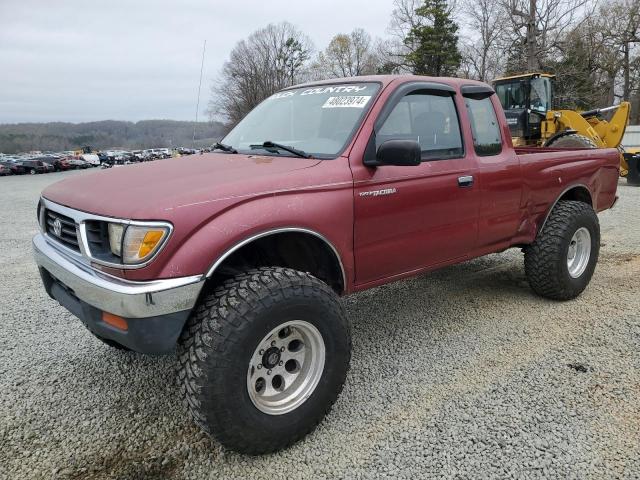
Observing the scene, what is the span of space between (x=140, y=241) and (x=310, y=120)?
1.57 meters

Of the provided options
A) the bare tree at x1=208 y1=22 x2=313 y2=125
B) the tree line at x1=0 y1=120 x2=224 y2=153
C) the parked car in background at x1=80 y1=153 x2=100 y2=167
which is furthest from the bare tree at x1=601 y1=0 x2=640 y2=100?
the tree line at x1=0 y1=120 x2=224 y2=153

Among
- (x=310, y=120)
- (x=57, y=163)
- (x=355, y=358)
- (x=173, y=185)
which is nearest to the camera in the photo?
(x=173, y=185)

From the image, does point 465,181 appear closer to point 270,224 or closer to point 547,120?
point 270,224

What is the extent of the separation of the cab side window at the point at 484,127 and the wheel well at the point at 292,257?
1.56m

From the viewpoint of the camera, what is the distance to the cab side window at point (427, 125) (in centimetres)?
312

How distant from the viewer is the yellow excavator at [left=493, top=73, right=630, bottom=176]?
11.8 metres

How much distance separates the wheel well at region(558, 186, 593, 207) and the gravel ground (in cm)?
93

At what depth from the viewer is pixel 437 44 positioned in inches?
1668

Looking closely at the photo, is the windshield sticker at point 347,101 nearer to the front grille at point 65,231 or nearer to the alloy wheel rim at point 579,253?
the front grille at point 65,231

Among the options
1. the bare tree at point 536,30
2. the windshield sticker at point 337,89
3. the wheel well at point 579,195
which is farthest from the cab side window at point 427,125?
the bare tree at point 536,30

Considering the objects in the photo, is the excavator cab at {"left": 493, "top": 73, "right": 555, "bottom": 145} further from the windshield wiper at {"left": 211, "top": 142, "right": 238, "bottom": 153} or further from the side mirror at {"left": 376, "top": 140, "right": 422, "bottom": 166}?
the side mirror at {"left": 376, "top": 140, "right": 422, "bottom": 166}

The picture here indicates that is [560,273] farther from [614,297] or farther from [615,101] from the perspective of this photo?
[615,101]

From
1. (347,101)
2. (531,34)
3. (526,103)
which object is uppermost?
(531,34)

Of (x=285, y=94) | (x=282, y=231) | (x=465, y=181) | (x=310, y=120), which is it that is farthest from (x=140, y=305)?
(x=465, y=181)
